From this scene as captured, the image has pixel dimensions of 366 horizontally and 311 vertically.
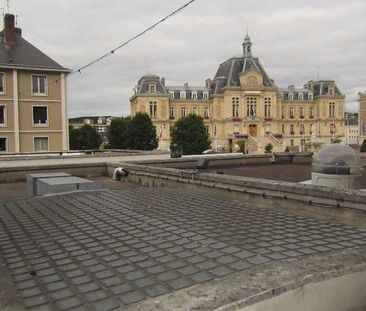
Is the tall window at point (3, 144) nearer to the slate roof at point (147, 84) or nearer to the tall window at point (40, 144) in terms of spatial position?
the tall window at point (40, 144)

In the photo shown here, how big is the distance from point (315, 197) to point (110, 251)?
3.83m

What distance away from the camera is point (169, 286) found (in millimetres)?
3566

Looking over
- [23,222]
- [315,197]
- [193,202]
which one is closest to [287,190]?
[315,197]

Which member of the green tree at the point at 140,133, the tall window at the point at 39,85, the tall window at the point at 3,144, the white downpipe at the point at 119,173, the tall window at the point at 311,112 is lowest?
the white downpipe at the point at 119,173

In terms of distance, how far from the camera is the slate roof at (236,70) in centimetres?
9104

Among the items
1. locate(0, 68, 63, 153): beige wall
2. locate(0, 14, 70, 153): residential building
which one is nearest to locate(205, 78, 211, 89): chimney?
locate(0, 14, 70, 153): residential building

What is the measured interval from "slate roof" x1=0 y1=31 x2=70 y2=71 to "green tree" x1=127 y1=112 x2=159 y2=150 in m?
18.5

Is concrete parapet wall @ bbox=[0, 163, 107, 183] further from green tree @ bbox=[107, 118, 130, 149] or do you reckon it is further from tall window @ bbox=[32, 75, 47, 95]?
green tree @ bbox=[107, 118, 130, 149]

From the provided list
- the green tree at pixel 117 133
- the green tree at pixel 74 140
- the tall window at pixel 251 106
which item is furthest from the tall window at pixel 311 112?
the green tree at pixel 74 140

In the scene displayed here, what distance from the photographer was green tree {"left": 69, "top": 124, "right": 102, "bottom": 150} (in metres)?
62.2

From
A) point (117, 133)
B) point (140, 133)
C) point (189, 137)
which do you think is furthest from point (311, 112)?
point (117, 133)

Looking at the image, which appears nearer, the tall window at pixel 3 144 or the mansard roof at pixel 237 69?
the tall window at pixel 3 144

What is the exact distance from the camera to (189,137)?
5475 cm

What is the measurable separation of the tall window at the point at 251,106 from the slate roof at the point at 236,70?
4.84 m
